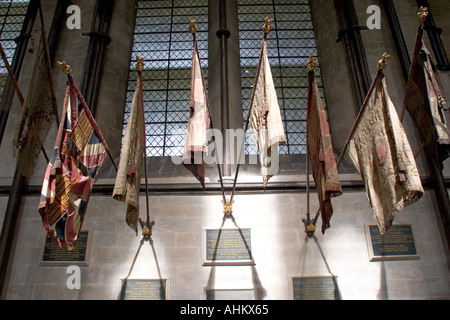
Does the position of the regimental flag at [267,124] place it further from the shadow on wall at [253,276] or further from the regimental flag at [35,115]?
the regimental flag at [35,115]

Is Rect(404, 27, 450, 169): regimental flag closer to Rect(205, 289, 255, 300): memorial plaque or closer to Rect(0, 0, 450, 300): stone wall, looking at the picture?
Rect(0, 0, 450, 300): stone wall

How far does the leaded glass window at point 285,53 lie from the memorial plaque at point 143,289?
10.6ft

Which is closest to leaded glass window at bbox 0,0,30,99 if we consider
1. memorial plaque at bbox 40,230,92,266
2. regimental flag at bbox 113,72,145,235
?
memorial plaque at bbox 40,230,92,266

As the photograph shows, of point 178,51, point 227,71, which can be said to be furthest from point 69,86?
point 178,51

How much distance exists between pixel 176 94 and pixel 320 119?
4.54m

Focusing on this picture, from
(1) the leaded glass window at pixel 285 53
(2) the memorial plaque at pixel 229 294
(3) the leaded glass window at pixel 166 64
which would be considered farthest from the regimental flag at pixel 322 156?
(3) the leaded glass window at pixel 166 64

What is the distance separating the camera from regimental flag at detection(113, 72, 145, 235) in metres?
5.58

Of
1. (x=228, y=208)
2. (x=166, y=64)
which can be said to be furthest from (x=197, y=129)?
(x=166, y=64)

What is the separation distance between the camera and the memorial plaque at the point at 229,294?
21.9 ft

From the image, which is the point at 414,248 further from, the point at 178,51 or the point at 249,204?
the point at 178,51

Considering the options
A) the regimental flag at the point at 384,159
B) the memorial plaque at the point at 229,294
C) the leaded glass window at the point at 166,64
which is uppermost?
the leaded glass window at the point at 166,64

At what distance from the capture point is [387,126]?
574 cm

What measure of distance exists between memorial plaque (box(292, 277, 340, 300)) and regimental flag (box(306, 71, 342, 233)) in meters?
1.29

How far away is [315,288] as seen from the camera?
6.77 metres
